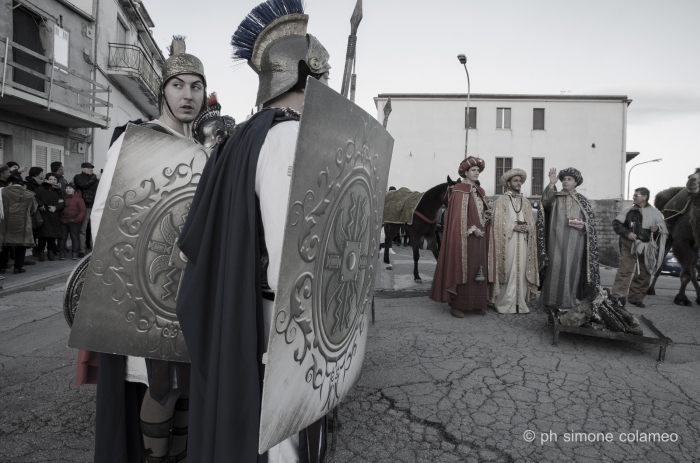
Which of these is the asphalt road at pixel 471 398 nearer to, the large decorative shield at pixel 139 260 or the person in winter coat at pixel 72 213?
the large decorative shield at pixel 139 260

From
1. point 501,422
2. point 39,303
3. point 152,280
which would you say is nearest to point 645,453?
point 501,422

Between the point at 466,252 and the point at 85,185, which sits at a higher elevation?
the point at 85,185

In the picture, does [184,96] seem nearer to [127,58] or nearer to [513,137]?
[127,58]

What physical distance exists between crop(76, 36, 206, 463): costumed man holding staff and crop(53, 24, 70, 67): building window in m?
14.3

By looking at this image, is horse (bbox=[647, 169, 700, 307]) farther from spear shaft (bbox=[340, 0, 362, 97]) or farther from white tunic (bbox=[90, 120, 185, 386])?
white tunic (bbox=[90, 120, 185, 386])

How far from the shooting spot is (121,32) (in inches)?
694

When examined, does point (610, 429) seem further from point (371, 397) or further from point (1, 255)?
point (1, 255)

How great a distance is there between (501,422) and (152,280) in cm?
216

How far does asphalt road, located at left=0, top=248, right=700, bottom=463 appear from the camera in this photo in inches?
95.3

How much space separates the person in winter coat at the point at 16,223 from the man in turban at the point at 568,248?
792cm

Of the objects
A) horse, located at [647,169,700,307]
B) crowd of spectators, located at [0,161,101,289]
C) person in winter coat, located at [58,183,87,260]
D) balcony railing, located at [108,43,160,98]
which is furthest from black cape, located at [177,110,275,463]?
balcony railing, located at [108,43,160,98]

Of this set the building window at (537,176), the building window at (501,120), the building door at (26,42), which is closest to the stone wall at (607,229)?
the building window at (537,176)

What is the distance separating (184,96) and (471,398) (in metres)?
2.54

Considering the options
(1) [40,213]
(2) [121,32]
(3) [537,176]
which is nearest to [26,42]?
(2) [121,32]
